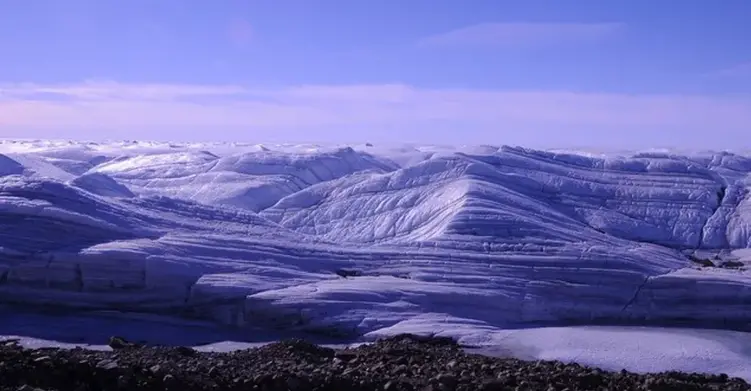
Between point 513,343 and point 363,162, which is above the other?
point 363,162

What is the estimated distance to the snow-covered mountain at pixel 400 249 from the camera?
53.5 feet

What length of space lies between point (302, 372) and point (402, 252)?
947 centimetres

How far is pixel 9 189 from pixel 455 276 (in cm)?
916

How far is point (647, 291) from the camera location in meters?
17.5

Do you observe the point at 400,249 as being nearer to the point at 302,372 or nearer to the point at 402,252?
the point at 402,252

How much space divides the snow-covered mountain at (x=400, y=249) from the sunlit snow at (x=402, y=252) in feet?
0.13

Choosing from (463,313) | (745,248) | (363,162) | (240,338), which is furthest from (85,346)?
(363,162)

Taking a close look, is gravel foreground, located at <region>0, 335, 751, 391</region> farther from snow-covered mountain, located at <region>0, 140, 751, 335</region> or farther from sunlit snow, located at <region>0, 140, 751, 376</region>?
snow-covered mountain, located at <region>0, 140, 751, 335</region>

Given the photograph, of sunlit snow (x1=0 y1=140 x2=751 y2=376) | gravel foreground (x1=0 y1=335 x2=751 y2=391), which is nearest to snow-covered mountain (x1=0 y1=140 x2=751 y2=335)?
sunlit snow (x1=0 y1=140 x2=751 y2=376)

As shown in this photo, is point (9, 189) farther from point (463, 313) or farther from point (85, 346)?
point (463, 313)

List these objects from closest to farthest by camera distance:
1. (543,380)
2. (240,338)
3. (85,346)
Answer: (543,380) → (85,346) → (240,338)

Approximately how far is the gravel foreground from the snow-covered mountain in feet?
11.4

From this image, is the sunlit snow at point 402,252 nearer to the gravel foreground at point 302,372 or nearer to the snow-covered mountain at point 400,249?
the snow-covered mountain at point 400,249

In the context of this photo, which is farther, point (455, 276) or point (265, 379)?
point (455, 276)
